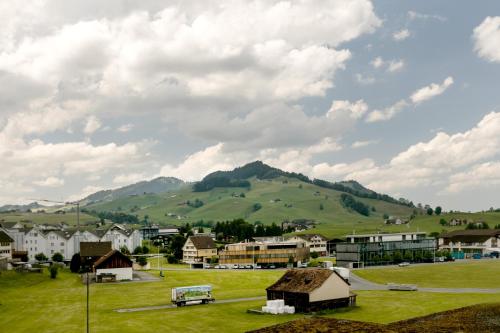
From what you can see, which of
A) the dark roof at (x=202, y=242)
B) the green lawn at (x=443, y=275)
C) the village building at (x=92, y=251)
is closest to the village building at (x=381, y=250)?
the green lawn at (x=443, y=275)

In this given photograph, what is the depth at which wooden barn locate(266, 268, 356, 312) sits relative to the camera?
75.9 m

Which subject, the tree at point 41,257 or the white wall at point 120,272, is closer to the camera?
the white wall at point 120,272

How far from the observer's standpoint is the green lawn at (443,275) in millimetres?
108725

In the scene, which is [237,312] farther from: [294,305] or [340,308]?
[340,308]

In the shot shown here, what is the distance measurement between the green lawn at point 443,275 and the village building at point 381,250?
12.1 metres

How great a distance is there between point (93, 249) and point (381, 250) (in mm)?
86070

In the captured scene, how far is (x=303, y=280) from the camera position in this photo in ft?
264

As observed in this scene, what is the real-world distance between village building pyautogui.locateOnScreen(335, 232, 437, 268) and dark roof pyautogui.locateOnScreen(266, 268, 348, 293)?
67.1 metres

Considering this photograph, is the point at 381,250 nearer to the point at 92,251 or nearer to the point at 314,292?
the point at 314,292

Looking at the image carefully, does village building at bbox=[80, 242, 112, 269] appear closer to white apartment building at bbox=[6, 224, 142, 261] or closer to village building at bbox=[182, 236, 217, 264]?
village building at bbox=[182, 236, 217, 264]

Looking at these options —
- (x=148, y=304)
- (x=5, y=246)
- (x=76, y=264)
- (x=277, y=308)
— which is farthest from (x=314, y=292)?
(x=5, y=246)

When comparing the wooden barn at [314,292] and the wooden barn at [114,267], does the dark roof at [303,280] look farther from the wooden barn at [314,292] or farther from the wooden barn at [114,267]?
the wooden barn at [114,267]

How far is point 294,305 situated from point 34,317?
38.7 metres

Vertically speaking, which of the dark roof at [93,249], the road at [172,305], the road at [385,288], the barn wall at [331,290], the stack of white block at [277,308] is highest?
the dark roof at [93,249]
